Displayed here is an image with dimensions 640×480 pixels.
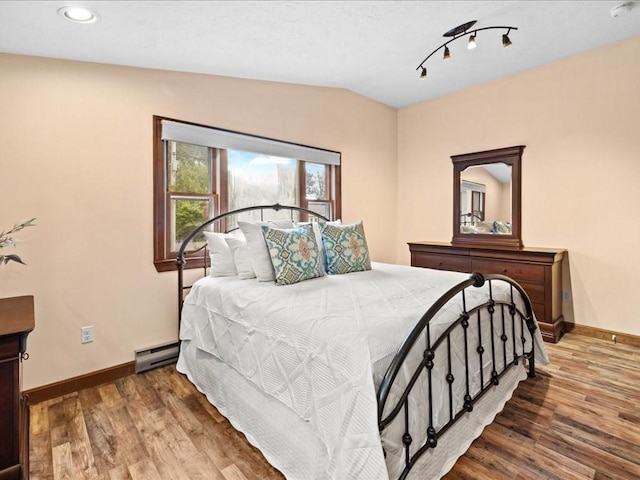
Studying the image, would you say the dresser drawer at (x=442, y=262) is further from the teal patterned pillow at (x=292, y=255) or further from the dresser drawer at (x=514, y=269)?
the teal patterned pillow at (x=292, y=255)

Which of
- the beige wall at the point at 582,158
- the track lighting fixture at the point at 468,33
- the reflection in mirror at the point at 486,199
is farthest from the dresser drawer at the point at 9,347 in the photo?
the beige wall at the point at 582,158

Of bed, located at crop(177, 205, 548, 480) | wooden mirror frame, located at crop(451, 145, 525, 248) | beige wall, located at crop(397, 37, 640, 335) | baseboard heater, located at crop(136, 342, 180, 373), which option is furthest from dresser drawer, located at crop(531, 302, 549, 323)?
baseboard heater, located at crop(136, 342, 180, 373)

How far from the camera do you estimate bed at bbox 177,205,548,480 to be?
1301mm

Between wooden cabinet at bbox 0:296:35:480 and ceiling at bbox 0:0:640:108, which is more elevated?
ceiling at bbox 0:0:640:108

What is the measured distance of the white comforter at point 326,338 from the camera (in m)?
1.26

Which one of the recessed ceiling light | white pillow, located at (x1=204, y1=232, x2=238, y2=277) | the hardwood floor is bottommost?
the hardwood floor

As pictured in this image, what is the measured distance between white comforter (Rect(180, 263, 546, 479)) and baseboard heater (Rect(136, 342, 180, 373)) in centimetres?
39

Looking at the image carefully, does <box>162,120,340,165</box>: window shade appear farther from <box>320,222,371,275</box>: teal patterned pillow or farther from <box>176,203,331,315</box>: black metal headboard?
<box>320,222,371,275</box>: teal patterned pillow

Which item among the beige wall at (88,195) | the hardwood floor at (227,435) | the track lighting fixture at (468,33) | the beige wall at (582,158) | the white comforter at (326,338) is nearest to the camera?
the white comforter at (326,338)

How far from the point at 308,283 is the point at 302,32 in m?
1.78

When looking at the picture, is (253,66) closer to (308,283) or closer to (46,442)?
(308,283)

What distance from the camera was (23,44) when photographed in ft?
6.72

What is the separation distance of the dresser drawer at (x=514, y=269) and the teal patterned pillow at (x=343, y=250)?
1581 mm

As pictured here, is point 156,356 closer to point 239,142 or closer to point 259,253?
point 259,253
